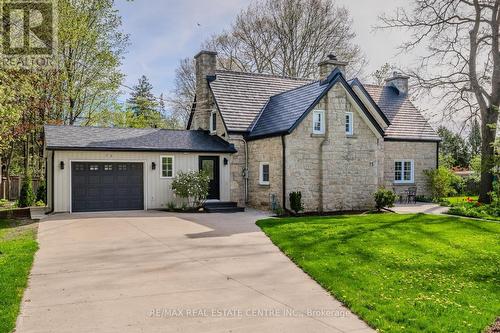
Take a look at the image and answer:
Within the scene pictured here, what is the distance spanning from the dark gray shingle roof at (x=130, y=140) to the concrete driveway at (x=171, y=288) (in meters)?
6.31

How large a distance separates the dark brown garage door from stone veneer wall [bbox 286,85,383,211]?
6519 mm

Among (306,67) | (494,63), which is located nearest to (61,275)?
(494,63)

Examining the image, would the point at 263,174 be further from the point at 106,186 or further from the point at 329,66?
the point at 106,186

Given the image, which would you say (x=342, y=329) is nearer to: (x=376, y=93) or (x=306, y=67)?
(x=376, y=93)

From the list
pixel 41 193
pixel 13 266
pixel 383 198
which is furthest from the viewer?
pixel 41 193

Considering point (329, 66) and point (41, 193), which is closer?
point (329, 66)

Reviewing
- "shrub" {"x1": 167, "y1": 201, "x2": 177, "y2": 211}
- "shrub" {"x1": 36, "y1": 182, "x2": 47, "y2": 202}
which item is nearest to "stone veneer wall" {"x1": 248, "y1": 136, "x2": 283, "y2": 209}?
"shrub" {"x1": 167, "y1": 201, "x2": 177, "y2": 211}

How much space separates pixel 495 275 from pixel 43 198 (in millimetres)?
21136

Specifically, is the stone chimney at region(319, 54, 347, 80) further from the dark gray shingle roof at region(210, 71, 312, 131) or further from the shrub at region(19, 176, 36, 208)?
the shrub at region(19, 176, 36, 208)

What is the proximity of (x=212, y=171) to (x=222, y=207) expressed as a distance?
76.9 inches

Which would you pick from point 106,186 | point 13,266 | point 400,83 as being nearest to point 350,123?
point 400,83

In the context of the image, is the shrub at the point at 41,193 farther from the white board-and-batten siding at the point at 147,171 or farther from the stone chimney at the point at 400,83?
the stone chimney at the point at 400,83

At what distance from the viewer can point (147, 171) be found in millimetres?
18328

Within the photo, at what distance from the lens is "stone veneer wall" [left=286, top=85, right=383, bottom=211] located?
1727cm
